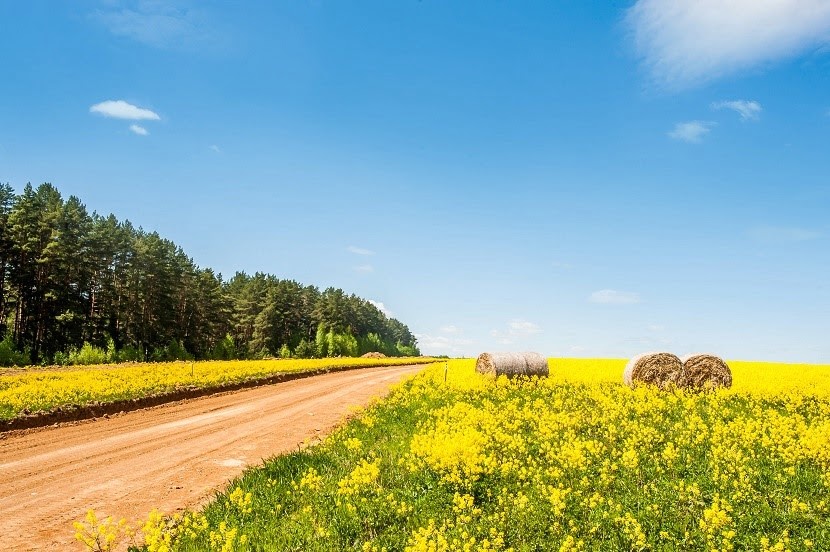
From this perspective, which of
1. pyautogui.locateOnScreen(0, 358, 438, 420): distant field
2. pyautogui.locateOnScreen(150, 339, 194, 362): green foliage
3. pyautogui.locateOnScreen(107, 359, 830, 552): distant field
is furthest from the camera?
pyautogui.locateOnScreen(150, 339, 194, 362): green foliage

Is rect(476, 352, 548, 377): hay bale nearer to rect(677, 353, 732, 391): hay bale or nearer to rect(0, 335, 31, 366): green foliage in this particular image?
rect(677, 353, 732, 391): hay bale

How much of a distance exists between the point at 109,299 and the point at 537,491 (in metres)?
64.6

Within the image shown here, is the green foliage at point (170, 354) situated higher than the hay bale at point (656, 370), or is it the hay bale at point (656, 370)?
the hay bale at point (656, 370)

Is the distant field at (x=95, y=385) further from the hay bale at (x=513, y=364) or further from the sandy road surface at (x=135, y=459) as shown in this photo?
the hay bale at (x=513, y=364)

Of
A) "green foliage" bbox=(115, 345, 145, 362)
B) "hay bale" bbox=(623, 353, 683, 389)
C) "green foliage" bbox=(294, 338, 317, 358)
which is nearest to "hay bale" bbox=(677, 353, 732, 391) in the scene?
"hay bale" bbox=(623, 353, 683, 389)

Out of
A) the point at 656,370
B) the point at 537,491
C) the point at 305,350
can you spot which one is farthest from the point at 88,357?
the point at 537,491

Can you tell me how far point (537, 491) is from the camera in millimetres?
8320

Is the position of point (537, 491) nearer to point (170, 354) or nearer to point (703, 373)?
point (703, 373)

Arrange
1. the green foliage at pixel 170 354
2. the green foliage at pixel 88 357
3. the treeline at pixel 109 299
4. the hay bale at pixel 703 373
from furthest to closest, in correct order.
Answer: the green foliage at pixel 170 354 → the treeline at pixel 109 299 → the green foliage at pixel 88 357 → the hay bale at pixel 703 373

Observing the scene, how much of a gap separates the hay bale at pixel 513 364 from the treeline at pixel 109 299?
116 feet

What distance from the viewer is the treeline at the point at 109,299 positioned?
50.8 metres

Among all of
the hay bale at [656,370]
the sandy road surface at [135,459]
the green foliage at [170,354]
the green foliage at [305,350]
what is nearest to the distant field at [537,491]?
the sandy road surface at [135,459]

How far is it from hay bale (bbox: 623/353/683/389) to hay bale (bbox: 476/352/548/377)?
4.10 m

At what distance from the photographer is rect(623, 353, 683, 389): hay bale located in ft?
66.4
